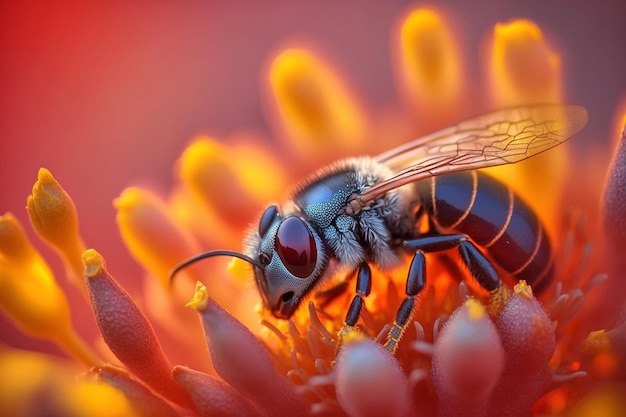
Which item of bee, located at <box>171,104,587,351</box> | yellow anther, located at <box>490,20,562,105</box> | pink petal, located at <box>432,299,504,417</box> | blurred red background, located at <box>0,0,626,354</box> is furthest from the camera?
blurred red background, located at <box>0,0,626,354</box>

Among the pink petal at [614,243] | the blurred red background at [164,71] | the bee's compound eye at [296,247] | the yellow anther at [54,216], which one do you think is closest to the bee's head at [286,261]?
the bee's compound eye at [296,247]

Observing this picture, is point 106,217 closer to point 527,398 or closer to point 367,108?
point 367,108

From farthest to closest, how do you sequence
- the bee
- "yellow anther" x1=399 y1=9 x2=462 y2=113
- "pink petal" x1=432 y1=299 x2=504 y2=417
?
"yellow anther" x1=399 y1=9 x2=462 y2=113 < the bee < "pink petal" x1=432 y1=299 x2=504 y2=417

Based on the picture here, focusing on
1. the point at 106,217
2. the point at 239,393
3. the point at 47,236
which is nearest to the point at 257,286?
the point at 239,393

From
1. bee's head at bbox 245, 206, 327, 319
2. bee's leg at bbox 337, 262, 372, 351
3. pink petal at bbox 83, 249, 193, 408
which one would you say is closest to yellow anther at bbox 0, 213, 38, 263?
pink petal at bbox 83, 249, 193, 408

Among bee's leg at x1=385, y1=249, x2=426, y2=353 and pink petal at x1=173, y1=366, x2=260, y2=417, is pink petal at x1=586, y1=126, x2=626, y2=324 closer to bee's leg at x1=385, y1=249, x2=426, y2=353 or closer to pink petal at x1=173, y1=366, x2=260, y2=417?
bee's leg at x1=385, y1=249, x2=426, y2=353

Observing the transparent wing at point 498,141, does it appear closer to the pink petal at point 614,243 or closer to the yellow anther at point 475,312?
the pink petal at point 614,243

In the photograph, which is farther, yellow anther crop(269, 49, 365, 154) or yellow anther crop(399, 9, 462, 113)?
yellow anther crop(269, 49, 365, 154)

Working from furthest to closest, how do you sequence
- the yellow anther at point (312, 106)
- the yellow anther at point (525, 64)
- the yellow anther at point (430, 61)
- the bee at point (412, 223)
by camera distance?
the yellow anther at point (312, 106) < the yellow anther at point (430, 61) < the yellow anther at point (525, 64) < the bee at point (412, 223)
